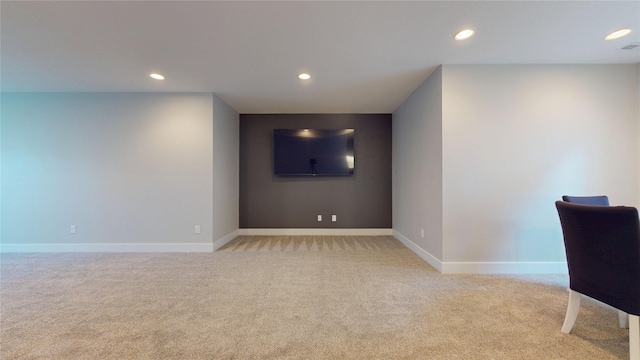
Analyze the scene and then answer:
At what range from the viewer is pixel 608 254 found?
142cm

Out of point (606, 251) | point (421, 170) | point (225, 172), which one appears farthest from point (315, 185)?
point (606, 251)

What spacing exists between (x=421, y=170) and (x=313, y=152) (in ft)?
6.95

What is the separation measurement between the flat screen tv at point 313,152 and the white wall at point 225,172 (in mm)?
792

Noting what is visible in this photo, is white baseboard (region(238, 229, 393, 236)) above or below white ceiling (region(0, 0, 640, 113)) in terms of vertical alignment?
below

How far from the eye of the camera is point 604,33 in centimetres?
228

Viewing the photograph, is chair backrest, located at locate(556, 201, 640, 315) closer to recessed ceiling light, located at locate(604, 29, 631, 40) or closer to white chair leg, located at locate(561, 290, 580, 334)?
white chair leg, located at locate(561, 290, 580, 334)

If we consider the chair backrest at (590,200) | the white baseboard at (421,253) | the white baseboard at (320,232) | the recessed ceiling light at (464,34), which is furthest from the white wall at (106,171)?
the chair backrest at (590,200)

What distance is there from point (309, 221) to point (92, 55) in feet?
12.9

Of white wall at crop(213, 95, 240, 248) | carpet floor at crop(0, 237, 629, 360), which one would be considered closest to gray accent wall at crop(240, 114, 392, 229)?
white wall at crop(213, 95, 240, 248)

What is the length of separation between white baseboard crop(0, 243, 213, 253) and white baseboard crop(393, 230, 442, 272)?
3.10 meters

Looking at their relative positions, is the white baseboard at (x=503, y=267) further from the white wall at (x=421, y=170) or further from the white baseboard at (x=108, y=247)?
the white baseboard at (x=108, y=247)

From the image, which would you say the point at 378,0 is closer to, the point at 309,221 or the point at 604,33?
the point at 604,33

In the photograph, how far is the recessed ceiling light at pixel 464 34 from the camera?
88.1 inches

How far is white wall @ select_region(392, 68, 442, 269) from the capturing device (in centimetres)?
303
